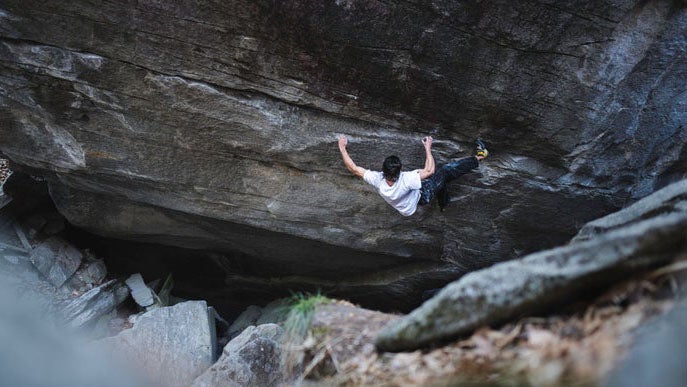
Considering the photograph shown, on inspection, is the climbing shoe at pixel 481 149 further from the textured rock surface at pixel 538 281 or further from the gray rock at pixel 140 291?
the gray rock at pixel 140 291

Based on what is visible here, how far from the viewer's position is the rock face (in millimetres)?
6867

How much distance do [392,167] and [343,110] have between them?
47.3 inches

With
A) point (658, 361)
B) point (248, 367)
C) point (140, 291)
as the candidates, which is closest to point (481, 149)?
point (248, 367)

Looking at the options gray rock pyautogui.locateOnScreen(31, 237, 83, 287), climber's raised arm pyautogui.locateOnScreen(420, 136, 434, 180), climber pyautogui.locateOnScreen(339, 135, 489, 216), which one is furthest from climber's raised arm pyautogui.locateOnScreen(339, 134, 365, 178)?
gray rock pyautogui.locateOnScreen(31, 237, 83, 287)

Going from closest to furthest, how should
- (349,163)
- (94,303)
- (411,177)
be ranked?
(411,177) → (349,163) → (94,303)

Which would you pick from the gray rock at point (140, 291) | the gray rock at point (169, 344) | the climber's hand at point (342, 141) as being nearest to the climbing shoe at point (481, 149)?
the climber's hand at point (342, 141)

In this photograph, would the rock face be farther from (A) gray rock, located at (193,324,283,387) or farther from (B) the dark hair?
(A) gray rock, located at (193,324,283,387)

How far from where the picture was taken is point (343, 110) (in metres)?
7.79

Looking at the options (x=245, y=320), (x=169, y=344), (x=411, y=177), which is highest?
(x=411, y=177)

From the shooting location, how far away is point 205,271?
12250 millimetres

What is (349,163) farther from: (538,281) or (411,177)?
(538,281)

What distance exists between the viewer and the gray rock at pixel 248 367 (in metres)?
7.93

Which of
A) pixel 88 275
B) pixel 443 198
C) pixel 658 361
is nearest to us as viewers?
pixel 658 361

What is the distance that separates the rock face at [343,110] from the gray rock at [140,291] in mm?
1680
